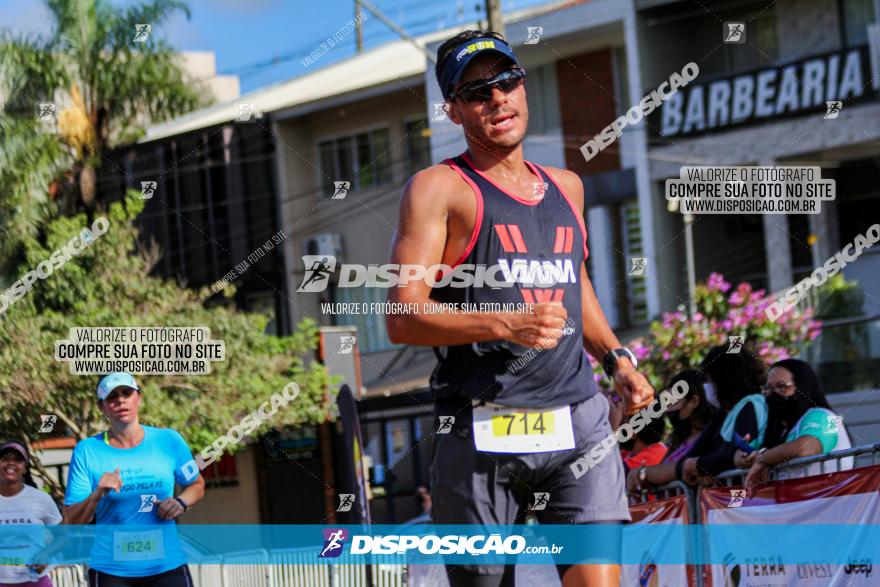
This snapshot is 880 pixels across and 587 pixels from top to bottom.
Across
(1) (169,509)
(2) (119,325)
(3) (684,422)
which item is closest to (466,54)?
(1) (169,509)

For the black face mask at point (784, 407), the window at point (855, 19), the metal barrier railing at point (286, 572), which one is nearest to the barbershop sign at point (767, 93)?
the window at point (855, 19)

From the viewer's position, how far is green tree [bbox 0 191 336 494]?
16.3 metres

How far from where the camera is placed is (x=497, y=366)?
3.83m

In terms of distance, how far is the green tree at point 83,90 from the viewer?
21562mm

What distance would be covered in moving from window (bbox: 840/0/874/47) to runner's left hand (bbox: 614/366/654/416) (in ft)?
61.8

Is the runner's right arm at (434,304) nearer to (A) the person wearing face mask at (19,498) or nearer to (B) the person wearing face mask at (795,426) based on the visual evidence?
(B) the person wearing face mask at (795,426)

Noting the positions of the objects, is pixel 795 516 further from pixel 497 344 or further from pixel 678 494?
pixel 497 344

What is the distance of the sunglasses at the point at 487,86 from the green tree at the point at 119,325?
12.3 metres

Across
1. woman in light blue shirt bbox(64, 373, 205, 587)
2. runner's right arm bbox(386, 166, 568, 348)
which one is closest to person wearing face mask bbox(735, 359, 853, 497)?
woman in light blue shirt bbox(64, 373, 205, 587)

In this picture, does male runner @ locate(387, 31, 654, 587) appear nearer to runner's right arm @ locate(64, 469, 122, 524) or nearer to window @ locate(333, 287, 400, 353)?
runner's right arm @ locate(64, 469, 122, 524)

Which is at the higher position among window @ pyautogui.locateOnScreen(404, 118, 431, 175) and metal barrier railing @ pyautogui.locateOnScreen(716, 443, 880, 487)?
window @ pyautogui.locateOnScreen(404, 118, 431, 175)

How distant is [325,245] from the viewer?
2825 centimetres

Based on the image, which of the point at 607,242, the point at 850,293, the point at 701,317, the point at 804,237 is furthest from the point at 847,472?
the point at 607,242

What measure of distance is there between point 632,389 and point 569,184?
64 centimetres
